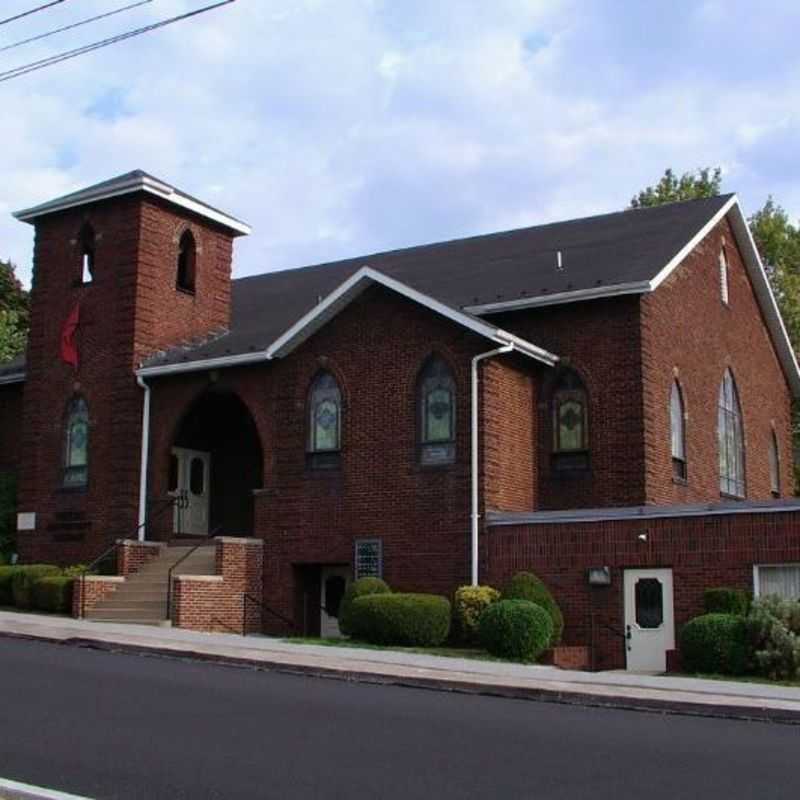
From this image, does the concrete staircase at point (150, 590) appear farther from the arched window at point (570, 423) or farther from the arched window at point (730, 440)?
the arched window at point (730, 440)

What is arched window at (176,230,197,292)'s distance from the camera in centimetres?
2981

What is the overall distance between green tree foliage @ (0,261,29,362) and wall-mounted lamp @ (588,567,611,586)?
95.5ft

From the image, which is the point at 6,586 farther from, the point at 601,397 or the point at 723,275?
the point at 723,275

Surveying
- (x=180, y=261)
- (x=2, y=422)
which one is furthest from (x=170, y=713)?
(x=2, y=422)

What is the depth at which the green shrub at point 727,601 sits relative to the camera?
19.5 meters

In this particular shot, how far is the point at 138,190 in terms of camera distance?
92.0 ft

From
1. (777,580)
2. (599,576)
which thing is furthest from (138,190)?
(777,580)

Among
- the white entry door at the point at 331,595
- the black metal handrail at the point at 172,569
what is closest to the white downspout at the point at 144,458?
the black metal handrail at the point at 172,569

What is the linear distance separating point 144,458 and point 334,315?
222 inches

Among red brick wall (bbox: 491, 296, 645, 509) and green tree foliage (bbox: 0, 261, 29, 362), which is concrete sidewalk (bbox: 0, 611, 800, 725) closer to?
red brick wall (bbox: 491, 296, 645, 509)

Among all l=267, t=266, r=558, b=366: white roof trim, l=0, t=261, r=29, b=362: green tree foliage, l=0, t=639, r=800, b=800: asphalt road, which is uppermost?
l=0, t=261, r=29, b=362: green tree foliage

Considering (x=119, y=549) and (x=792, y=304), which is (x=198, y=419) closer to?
(x=119, y=549)

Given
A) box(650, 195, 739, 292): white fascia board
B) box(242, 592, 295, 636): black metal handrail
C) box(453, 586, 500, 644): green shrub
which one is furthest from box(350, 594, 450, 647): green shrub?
box(650, 195, 739, 292): white fascia board

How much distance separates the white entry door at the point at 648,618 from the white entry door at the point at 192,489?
10.9 meters
